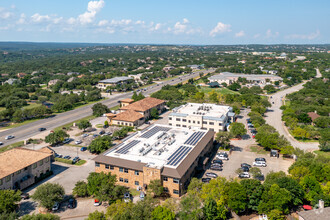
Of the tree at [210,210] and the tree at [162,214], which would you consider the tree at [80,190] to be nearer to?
the tree at [162,214]

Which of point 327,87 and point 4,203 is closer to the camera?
point 4,203

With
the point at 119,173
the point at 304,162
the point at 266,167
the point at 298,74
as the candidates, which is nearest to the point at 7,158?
the point at 119,173

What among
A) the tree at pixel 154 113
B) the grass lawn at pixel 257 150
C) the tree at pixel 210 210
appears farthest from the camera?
the tree at pixel 154 113

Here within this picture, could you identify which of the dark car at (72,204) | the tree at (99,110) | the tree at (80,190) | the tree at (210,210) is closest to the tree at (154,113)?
the tree at (99,110)

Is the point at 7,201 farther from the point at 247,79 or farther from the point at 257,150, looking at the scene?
the point at 247,79

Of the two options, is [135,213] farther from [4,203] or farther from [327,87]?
[327,87]

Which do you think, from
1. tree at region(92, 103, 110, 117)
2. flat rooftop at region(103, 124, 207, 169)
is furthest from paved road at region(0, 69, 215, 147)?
flat rooftop at region(103, 124, 207, 169)

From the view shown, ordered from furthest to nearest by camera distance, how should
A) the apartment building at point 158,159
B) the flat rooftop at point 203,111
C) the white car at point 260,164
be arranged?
1. the flat rooftop at point 203,111
2. the white car at point 260,164
3. the apartment building at point 158,159
